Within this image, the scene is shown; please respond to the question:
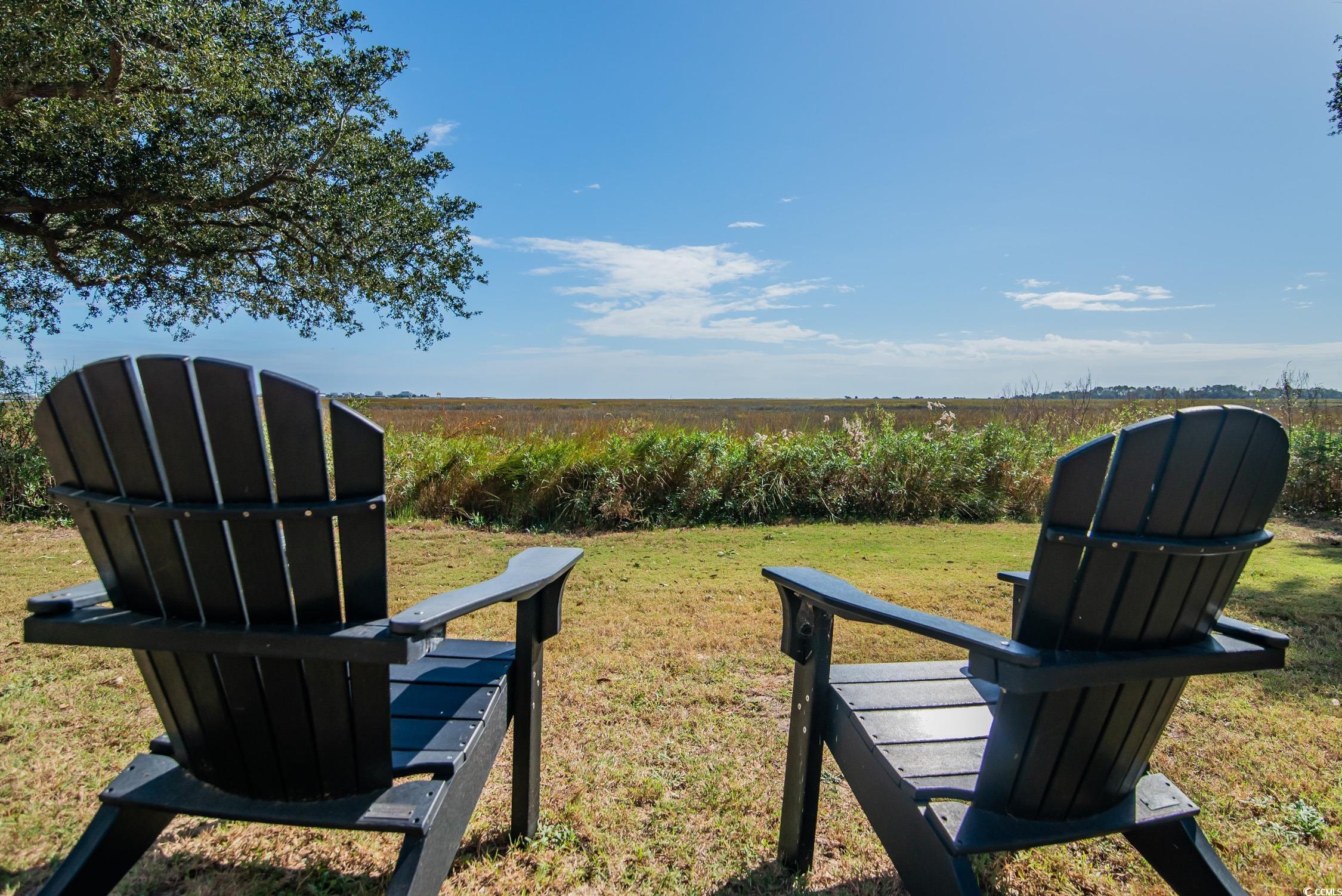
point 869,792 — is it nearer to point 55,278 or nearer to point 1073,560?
point 1073,560

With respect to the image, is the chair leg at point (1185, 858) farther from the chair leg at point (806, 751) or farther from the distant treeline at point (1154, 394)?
the distant treeline at point (1154, 394)

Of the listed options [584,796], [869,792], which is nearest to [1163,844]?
[869,792]

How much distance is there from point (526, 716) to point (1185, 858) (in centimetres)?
163

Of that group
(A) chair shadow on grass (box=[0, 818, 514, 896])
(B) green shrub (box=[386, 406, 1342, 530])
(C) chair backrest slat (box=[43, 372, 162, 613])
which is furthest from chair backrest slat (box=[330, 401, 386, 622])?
(B) green shrub (box=[386, 406, 1342, 530])

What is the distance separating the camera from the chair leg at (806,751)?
1.71 meters

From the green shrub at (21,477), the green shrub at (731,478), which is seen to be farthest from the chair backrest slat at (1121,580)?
the green shrub at (21,477)

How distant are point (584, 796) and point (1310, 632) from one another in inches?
164

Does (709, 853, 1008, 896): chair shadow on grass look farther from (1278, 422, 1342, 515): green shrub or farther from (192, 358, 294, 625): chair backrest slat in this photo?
(1278, 422, 1342, 515): green shrub

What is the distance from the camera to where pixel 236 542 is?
122 cm

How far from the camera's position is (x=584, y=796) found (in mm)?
2111

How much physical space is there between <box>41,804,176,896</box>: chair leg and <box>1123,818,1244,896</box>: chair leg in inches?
86.8

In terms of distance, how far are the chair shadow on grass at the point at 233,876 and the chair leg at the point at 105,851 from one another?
1.10ft

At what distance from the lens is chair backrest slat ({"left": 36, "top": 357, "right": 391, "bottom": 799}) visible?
1.19 m

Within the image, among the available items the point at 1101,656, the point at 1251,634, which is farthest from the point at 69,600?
the point at 1251,634
